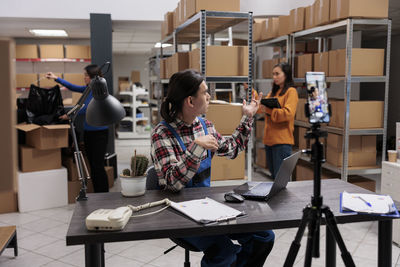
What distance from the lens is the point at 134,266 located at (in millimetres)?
2959

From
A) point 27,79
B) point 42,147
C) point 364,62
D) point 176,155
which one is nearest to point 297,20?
point 364,62

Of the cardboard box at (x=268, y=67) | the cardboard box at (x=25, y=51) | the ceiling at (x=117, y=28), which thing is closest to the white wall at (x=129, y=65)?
the ceiling at (x=117, y=28)

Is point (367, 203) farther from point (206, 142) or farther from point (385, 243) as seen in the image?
point (206, 142)

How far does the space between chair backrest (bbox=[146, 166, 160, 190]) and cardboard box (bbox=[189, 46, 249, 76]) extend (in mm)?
1412

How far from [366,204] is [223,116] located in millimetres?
1816

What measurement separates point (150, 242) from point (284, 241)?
1.14m

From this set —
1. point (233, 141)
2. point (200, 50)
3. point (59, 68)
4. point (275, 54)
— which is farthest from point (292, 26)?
point (59, 68)

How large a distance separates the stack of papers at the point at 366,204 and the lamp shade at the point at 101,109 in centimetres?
112

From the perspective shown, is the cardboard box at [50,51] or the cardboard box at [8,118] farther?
the cardboard box at [50,51]

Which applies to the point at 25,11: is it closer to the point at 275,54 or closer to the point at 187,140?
the point at 275,54

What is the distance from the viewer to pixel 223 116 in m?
3.45

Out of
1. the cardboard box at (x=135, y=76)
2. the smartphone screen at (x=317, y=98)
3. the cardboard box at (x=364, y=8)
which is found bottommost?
the smartphone screen at (x=317, y=98)

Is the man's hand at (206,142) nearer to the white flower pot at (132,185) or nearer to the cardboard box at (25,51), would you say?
the white flower pot at (132,185)

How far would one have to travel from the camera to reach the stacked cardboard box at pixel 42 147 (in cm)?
428
